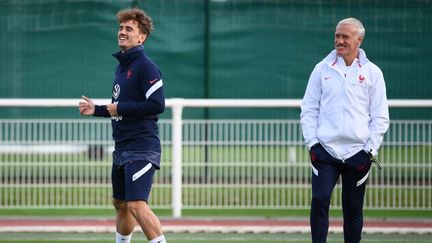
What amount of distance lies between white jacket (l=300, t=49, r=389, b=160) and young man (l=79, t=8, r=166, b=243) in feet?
3.90

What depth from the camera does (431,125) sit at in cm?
1389

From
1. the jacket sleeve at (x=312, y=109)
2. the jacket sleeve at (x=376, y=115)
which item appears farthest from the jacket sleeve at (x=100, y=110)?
the jacket sleeve at (x=376, y=115)

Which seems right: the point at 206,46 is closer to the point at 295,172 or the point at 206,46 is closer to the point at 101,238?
the point at 295,172

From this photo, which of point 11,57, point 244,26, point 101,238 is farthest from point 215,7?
point 101,238

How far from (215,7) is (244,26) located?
48cm

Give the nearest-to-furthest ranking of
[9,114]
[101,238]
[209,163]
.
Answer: [101,238], [209,163], [9,114]

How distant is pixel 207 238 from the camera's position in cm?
1176

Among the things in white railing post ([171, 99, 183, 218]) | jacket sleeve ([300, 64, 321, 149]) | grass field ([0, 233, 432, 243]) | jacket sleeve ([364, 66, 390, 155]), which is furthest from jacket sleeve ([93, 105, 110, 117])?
white railing post ([171, 99, 183, 218])

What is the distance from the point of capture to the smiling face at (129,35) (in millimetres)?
8906

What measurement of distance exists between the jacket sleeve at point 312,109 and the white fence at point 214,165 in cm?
467

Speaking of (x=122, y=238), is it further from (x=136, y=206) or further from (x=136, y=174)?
(x=136, y=174)

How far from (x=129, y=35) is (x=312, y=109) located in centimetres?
151

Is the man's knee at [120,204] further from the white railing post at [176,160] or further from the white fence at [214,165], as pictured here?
the white fence at [214,165]

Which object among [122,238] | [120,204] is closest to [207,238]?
[122,238]
